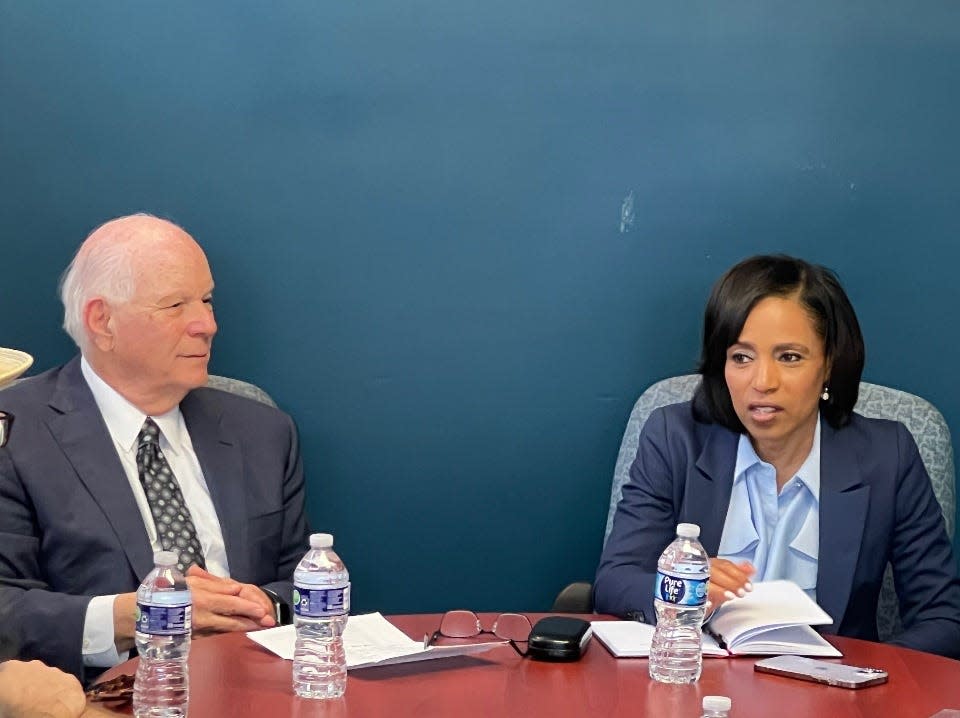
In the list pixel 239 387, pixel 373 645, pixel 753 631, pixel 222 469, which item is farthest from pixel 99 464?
pixel 753 631

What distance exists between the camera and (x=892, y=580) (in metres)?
3.45

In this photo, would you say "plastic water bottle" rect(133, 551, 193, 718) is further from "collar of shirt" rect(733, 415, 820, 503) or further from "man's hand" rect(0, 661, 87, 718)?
"collar of shirt" rect(733, 415, 820, 503)

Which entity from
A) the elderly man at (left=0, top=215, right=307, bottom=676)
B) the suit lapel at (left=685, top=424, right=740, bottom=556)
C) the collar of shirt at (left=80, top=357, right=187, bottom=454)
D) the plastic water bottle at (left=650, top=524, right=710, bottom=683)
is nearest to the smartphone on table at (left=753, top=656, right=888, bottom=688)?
the plastic water bottle at (left=650, top=524, right=710, bottom=683)

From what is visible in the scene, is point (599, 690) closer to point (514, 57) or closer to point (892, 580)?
point (892, 580)

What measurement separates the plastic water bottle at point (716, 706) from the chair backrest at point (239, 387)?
1.68 m

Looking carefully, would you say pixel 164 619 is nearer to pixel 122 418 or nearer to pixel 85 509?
pixel 85 509

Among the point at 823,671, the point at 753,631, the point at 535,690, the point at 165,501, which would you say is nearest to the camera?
the point at 535,690

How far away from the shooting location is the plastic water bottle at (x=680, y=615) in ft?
7.78

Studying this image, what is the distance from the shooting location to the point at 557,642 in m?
2.44

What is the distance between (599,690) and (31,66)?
2.23 m

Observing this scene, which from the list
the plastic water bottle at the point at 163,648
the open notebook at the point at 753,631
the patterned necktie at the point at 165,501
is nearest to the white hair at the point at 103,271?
the patterned necktie at the point at 165,501

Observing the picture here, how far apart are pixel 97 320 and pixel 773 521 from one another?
1647 millimetres

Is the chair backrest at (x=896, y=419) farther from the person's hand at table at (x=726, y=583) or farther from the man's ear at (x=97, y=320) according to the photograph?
the man's ear at (x=97, y=320)

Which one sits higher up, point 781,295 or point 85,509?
point 781,295
